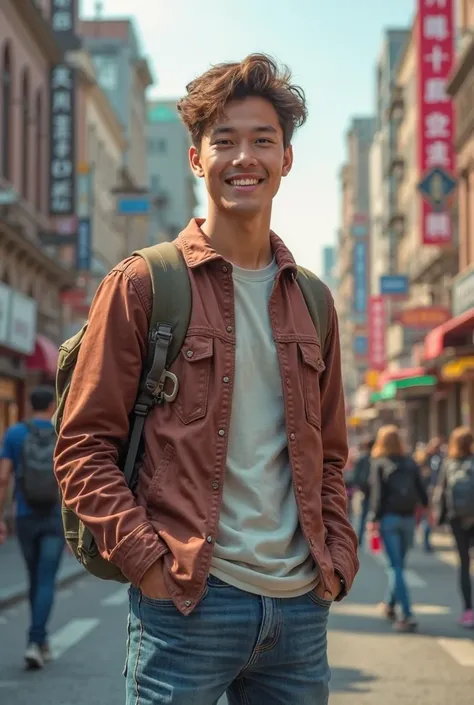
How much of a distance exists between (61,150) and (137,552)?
104 ft

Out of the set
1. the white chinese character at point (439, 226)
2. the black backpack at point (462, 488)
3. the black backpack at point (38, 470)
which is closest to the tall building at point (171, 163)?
the white chinese character at point (439, 226)

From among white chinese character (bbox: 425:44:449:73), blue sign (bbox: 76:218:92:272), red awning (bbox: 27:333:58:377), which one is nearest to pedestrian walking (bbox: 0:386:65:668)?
red awning (bbox: 27:333:58:377)

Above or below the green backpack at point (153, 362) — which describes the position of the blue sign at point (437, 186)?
above

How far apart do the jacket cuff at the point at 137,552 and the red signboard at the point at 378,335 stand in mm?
65560

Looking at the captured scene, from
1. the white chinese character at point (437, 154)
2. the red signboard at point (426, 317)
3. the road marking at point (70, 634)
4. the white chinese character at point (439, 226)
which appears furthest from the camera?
the red signboard at point (426, 317)

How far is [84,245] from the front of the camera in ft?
126

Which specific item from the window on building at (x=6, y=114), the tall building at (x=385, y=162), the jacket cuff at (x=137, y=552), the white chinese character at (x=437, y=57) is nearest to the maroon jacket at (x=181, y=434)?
the jacket cuff at (x=137, y=552)

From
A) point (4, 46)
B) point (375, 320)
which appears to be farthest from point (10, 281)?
point (375, 320)

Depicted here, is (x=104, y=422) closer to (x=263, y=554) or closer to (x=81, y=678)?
(x=263, y=554)

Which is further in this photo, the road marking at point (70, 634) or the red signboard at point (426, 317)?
the red signboard at point (426, 317)

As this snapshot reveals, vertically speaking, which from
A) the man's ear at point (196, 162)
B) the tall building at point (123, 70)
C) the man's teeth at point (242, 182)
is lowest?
the man's teeth at point (242, 182)

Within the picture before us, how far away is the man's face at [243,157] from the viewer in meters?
Answer: 3.15

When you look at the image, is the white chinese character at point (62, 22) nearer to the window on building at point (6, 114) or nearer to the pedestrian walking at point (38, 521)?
the window on building at point (6, 114)

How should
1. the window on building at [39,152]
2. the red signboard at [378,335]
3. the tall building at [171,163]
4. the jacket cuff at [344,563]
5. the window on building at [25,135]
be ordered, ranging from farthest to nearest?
the tall building at [171,163] → the red signboard at [378,335] → the window on building at [39,152] → the window on building at [25,135] → the jacket cuff at [344,563]
